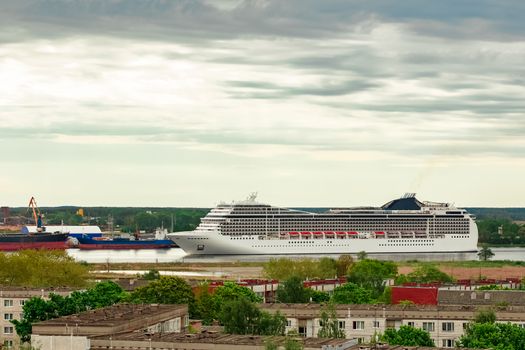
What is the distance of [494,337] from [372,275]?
5925 cm

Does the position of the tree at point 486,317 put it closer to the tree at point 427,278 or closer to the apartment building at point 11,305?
the apartment building at point 11,305

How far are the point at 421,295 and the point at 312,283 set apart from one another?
2160cm

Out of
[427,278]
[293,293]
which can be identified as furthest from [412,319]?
[427,278]

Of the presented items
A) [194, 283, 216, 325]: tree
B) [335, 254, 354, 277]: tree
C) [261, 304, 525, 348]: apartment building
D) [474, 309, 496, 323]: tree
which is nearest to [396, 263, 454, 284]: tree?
[335, 254, 354, 277]: tree

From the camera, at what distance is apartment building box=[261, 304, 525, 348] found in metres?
73.0

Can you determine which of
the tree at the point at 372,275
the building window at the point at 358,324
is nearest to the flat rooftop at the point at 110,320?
the building window at the point at 358,324

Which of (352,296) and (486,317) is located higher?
(352,296)

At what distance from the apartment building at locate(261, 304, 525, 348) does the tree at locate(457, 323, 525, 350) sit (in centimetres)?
797

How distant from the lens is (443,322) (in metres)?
73.7

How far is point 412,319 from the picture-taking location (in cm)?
7375

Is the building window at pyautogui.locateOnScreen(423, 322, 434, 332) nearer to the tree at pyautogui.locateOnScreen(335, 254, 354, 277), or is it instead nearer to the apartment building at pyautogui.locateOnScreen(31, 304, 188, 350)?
the apartment building at pyautogui.locateOnScreen(31, 304, 188, 350)

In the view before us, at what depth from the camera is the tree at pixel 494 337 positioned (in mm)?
62250

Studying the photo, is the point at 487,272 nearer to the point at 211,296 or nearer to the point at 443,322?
the point at 211,296

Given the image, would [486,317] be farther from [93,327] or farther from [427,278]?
[427,278]
